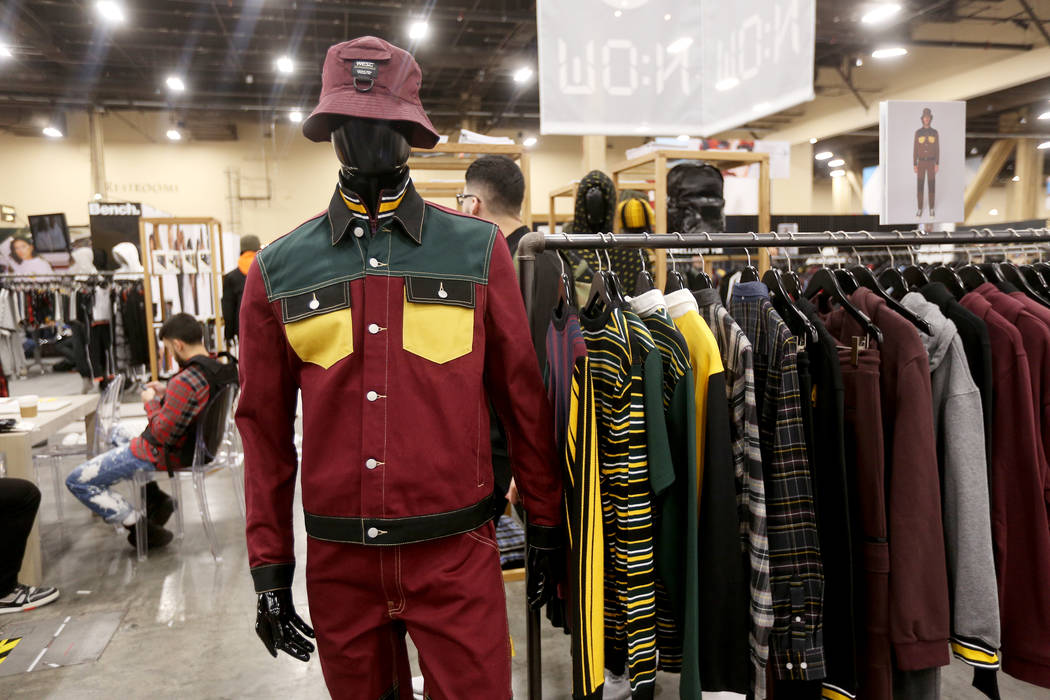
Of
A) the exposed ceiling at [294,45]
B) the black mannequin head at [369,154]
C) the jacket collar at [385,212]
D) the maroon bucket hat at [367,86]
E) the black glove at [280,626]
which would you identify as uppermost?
the exposed ceiling at [294,45]

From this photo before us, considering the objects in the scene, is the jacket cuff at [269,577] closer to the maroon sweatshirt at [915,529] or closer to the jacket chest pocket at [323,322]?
the jacket chest pocket at [323,322]

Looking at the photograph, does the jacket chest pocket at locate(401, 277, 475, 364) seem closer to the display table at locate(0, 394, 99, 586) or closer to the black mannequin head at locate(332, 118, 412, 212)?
the black mannequin head at locate(332, 118, 412, 212)

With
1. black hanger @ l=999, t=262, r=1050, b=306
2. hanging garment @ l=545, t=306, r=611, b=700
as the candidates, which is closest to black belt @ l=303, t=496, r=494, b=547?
hanging garment @ l=545, t=306, r=611, b=700

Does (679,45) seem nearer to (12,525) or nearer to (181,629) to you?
(181,629)

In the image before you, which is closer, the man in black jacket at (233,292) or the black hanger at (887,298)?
the black hanger at (887,298)

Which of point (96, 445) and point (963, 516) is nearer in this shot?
point (963, 516)

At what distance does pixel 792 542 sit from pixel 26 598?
11.5 ft

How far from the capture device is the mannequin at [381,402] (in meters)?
1.28

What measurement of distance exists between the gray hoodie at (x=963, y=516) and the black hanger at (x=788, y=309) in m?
0.25

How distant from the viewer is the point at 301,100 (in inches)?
502

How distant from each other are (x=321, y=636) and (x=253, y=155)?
1469 centimetres

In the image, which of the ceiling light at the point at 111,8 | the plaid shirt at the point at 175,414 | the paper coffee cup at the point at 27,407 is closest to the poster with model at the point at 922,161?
the plaid shirt at the point at 175,414

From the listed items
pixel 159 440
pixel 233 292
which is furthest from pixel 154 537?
pixel 233 292

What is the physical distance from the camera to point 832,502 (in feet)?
4.91
